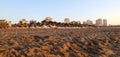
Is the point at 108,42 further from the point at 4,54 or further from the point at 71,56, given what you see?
the point at 4,54

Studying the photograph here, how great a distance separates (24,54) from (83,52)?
267 cm

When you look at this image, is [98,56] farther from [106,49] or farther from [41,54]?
[41,54]

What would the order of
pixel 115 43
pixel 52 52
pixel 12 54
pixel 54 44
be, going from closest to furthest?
pixel 12 54 → pixel 52 52 → pixel 54 44 → pixel 115 43

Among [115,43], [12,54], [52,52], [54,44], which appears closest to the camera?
[12,54]

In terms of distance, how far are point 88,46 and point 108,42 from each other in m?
2.15

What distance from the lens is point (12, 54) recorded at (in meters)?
10.1

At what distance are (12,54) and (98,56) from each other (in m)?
3.55

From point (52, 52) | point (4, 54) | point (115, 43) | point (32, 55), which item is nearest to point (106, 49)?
point (115, 43)

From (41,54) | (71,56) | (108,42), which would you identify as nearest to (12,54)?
(41,54)

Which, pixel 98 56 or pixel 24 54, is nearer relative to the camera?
pixel 24 54

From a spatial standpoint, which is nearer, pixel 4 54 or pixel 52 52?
pixel 4 54

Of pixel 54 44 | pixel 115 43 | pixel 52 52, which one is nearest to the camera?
pixel 52 52

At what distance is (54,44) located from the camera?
39.7 ft

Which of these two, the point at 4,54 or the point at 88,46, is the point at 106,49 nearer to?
the point at 88,46
